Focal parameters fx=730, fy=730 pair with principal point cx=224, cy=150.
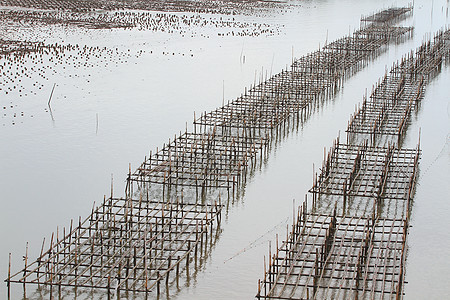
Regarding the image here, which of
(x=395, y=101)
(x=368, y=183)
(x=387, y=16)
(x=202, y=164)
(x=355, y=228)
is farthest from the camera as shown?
(x=387, y=16)

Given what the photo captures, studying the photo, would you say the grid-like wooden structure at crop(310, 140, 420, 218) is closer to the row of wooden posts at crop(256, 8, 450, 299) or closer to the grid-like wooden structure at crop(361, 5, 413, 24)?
the row of wooden posts at crop(256, 8, 450, 299)

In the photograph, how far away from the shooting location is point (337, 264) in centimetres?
1588

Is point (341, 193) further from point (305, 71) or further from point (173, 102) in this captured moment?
point (305, 71)

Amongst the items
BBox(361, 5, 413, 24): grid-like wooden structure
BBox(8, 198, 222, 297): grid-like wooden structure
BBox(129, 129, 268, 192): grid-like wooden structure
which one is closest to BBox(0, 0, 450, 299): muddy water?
BBox(8, 198, 222, 297): grid-like wooden structure

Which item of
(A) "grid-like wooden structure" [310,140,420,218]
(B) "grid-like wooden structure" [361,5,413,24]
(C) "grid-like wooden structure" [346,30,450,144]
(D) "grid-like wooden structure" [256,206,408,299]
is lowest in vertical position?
(D) "grid-like wooden structure" [256,206,408,299]

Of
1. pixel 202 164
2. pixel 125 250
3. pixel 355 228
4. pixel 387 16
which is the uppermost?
pixel 387 16

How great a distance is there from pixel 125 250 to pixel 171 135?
10747 mm

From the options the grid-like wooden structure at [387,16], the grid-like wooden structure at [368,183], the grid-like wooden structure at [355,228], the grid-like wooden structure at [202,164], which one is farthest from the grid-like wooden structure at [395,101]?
the grid-like wooden structure at [387,16]

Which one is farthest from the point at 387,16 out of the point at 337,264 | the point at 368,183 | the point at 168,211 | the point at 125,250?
the point at 125,250

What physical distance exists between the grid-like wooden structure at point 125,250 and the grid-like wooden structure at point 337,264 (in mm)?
1919

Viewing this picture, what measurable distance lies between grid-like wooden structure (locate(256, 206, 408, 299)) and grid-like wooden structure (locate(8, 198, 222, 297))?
75.6 inches

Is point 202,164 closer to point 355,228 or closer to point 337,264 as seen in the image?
point 355,228

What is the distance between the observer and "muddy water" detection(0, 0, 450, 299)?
16.8m

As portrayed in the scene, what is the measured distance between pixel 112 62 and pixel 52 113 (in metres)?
11.2
